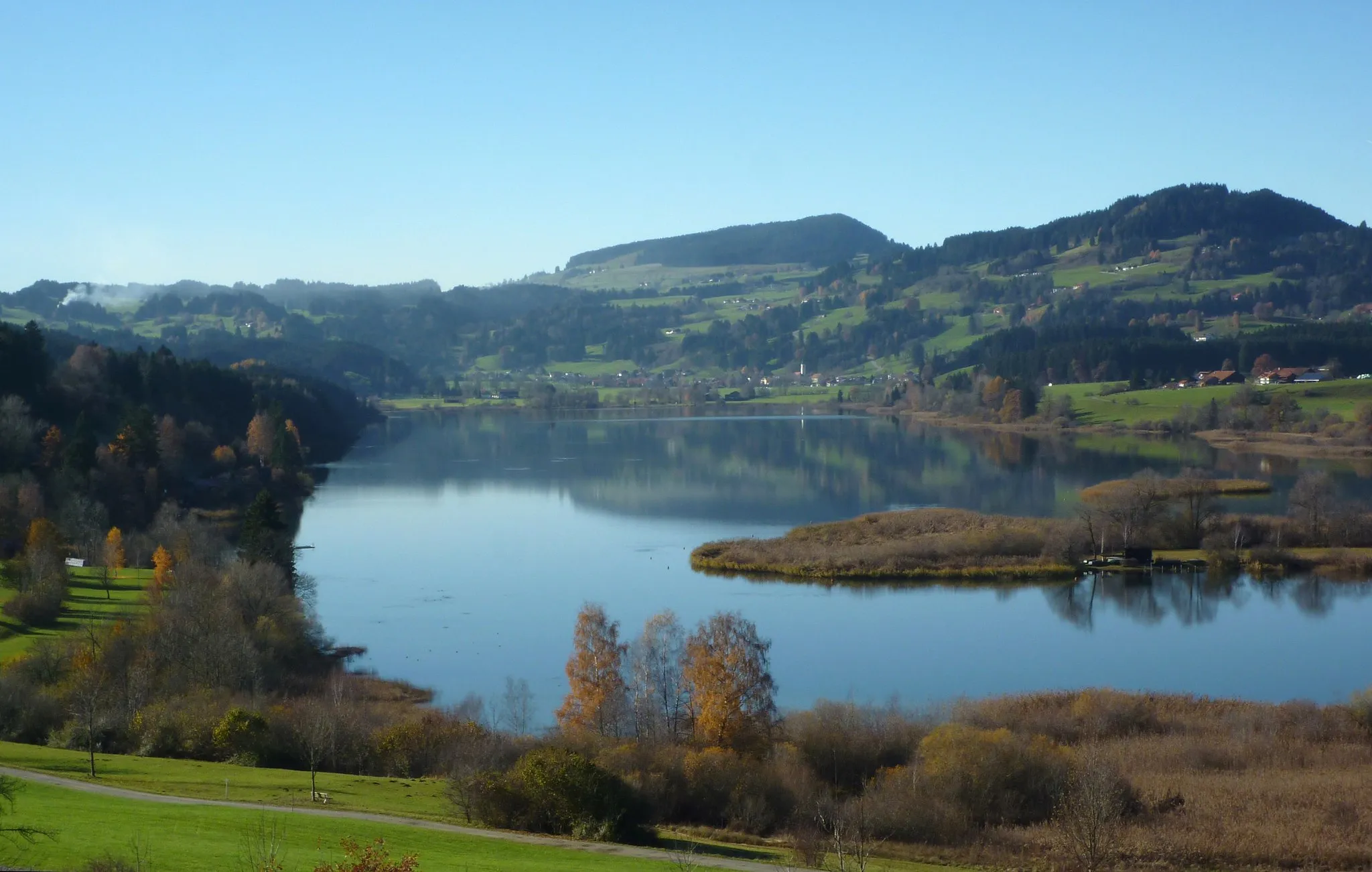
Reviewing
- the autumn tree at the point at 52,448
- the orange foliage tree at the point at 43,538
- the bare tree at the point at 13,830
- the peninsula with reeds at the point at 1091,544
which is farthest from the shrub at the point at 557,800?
the autumn tree at the point at 52,448

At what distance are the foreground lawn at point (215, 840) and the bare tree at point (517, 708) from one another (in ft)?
19.2

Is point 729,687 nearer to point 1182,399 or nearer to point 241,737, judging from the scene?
point 241,737

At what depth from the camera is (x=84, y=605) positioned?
75.1ft

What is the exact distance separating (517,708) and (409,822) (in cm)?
724

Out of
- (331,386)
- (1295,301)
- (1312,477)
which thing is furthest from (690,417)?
(1312,477)

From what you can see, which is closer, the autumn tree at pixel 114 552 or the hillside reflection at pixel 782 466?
the autumn tree at pixel 114 552

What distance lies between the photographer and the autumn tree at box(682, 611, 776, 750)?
15883 millimetres

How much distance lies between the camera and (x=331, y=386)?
8812 centimetres

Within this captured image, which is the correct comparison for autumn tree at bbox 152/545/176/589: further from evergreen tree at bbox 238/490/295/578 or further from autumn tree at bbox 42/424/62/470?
autumn tree at bbox 42/424/62/470

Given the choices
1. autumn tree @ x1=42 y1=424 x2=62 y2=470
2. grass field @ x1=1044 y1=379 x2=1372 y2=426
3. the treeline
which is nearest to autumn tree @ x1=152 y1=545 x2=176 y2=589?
the treeline

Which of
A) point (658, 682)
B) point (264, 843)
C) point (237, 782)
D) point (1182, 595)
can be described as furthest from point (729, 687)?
point (1182, 595)

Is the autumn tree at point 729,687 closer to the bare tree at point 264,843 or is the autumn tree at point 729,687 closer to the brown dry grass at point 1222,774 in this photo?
the brown dry grass at point 1222,774

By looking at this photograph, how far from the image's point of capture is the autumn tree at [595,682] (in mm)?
17156

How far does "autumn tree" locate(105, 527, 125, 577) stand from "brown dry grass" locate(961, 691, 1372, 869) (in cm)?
1846
